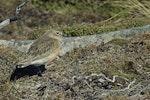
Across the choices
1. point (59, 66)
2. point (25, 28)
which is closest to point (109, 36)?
point (59, 66)

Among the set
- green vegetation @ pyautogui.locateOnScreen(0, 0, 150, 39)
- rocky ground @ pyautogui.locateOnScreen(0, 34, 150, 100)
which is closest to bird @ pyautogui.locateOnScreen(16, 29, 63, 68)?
rocky ground @ pyautogui.locateOnScreen(0, 34, 150, 100)

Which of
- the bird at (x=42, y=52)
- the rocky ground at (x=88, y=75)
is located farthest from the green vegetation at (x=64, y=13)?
the bird at (x=42, y=52)

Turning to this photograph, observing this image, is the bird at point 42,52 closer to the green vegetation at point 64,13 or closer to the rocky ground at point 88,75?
the rocky ground at point 88,75

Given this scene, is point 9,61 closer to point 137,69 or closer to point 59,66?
point 59,66

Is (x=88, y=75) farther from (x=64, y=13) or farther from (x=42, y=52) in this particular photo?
(x=64, y=13)

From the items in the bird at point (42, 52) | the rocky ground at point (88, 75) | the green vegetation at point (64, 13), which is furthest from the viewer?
the green vegetation at point (64, 13)

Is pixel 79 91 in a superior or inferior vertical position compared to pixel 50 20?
superior

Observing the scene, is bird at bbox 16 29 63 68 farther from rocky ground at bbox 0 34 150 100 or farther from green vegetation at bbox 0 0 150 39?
green vegetation at bbox 0 0 150 39
